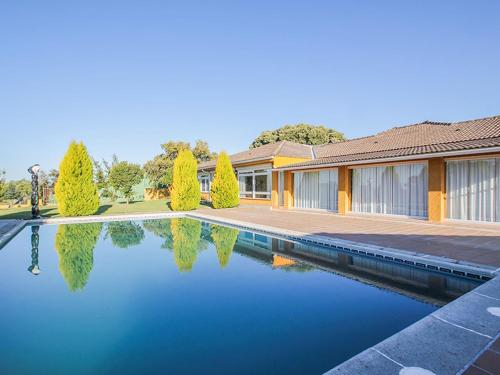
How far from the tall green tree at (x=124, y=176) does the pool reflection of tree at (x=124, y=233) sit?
12542 millimetres

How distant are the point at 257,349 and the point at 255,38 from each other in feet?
61.4

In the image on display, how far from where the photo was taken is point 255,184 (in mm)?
24391

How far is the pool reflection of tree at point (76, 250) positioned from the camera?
293 inches

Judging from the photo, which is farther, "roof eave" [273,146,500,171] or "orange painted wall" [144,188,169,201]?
"orange painted wall" [144,188,169,201]

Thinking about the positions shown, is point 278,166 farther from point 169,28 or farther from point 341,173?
point 169,28

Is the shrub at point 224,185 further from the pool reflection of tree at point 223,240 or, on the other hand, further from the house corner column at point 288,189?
the pool reflection of tree at point 223,240

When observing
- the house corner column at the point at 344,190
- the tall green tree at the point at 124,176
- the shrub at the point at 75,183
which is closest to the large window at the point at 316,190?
the house corner column at the point at 344,190

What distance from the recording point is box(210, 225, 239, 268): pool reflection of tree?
918cm

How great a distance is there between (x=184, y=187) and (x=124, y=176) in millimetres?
10044

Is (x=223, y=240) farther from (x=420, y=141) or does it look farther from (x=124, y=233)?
(x=420, y=141)

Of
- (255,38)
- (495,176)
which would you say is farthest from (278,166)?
(495,176)

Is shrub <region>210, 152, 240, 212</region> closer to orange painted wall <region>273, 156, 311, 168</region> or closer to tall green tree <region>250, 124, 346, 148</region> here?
orange painted wall <region>273, 156, 311, 168</region>

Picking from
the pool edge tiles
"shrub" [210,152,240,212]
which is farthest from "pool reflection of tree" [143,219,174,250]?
"shrub" [210,152,240,212]

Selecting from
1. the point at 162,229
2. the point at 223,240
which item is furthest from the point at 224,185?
the point at 223,240
